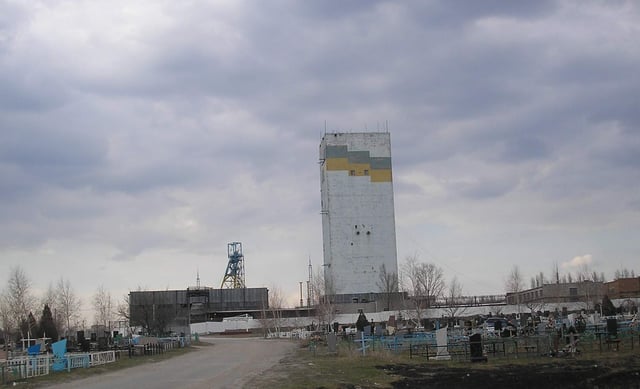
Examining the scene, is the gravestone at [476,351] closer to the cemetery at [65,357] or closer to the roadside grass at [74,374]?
the roadside grass at [74,374]

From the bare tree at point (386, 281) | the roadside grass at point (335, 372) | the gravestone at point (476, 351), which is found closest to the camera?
the roadside grass at point (335, 372)

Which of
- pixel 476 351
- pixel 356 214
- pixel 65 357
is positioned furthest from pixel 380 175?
pixel 65 357

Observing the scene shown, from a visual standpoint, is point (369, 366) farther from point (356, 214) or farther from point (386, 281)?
point (356, 214)

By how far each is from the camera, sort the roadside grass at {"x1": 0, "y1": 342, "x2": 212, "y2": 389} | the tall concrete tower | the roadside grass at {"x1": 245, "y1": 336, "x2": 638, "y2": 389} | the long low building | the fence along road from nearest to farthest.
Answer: the roadside grass at {"x1": 245, "y1": 336, "x2": 638, "y2": 389}
the fence along road
the roadside grass at {"x1": 0, "y1": 342, "x2": 212, "y2": 389}
the tall concrete tower
the long low building

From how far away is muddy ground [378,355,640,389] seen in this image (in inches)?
1024

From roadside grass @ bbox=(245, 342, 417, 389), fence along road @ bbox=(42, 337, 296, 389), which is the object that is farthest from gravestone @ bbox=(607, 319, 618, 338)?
fence along road @ bbox=(42, 337, 296, 389)

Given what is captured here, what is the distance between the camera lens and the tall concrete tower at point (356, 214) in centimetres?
11575

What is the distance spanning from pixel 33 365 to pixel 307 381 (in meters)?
15.1

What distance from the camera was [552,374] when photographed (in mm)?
28125

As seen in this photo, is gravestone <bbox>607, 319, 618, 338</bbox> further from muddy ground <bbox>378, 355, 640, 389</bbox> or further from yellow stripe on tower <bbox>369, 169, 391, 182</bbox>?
yellow stripe on tower <bbox>369, 169, 391, 182</bbox>

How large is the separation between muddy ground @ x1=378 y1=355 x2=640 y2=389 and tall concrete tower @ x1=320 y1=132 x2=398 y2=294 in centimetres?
8149

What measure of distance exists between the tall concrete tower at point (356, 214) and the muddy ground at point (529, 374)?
81.5 meters

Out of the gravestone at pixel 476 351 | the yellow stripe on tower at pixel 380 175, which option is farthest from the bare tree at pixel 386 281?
the gravestone at pixel 476 351

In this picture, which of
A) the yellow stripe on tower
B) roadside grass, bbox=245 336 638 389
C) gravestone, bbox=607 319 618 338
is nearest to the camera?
roadside grass, bbox=245 336 638 389
